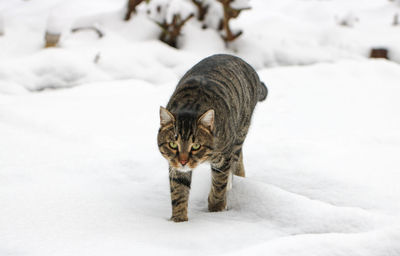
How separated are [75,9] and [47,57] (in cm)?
212

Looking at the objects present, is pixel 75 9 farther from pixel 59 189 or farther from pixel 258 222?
pixel 258 222

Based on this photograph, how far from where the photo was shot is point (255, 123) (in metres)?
4.71

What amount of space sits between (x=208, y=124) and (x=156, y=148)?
1.57 m

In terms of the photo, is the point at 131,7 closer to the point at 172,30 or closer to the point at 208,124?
the point at 172,30

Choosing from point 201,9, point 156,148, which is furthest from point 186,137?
point 201,9

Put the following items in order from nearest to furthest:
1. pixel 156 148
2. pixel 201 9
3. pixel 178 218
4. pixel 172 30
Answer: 1. pixel 178 218
2. pixel 156 148
3. pixel 172 30
4. pixel 201 9

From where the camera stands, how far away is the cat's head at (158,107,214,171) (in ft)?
7.57

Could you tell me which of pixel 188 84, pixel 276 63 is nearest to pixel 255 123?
pixel 188 84

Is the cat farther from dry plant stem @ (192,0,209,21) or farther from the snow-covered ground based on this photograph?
dry plant stem @ (192,0,209,21)

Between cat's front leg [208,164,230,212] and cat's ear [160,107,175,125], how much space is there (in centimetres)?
52

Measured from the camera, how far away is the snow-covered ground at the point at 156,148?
6.92 feet

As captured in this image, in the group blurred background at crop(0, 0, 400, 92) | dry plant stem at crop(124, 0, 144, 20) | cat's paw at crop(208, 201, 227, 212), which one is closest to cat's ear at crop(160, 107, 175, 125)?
cat's paw at crop(208, 201, 227, 212)

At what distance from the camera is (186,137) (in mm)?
2309

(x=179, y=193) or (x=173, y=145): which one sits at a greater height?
(x=173, y=145)
